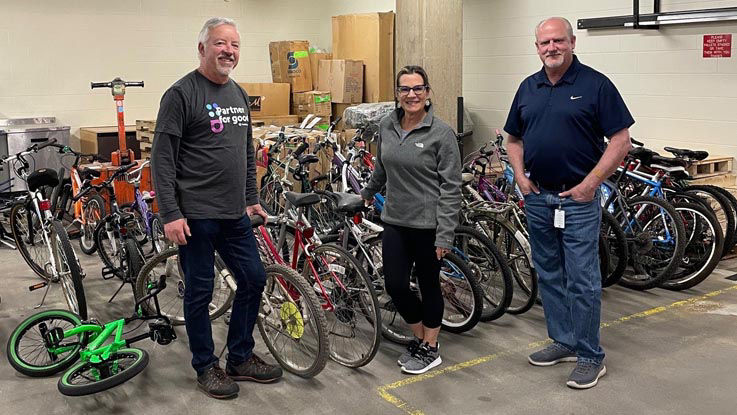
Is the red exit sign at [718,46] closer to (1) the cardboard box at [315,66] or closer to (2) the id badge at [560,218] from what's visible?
(2) the id badge at [560,218]

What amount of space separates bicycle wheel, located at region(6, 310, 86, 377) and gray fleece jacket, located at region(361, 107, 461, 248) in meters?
1.67

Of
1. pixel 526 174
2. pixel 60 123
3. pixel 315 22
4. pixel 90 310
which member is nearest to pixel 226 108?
pixel 526 174

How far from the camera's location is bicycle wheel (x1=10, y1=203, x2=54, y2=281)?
550cm

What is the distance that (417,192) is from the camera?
3.51 metres

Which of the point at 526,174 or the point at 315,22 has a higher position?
the point at 315,22

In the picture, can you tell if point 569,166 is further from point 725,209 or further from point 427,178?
point 725,209

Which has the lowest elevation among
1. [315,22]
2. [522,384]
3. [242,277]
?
[522,384]

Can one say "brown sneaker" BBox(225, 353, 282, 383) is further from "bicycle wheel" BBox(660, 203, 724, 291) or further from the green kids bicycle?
"bicycle wheel" BBox(660, 203, 724, 291)

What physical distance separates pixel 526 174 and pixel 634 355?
113 cm

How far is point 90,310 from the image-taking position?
4.86 m

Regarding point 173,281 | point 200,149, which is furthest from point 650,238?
point 200,149

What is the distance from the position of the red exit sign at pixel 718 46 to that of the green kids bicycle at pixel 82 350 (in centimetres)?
464

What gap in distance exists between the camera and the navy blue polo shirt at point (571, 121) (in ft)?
11.1

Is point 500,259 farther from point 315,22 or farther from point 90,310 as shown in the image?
point 315,22
